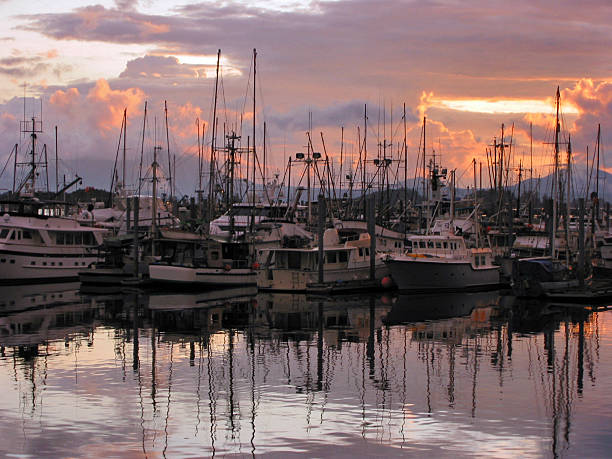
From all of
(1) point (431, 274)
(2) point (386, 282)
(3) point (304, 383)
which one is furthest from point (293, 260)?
(3) point (304, 383)

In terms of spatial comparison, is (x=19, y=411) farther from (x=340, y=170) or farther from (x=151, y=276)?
(x=340, y=170)

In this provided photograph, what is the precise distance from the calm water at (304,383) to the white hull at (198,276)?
11.0m

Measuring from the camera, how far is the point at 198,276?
49875 millimetres

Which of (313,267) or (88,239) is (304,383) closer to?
(313,267)

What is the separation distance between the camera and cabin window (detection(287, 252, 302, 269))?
160 feet

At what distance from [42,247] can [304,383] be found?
38408mm

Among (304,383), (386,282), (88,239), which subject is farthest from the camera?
(88,239)

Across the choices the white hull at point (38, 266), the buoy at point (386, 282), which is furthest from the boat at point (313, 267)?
the white hull at point (38, 266)

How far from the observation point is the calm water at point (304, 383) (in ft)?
53.6

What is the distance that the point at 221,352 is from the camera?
26.7 m

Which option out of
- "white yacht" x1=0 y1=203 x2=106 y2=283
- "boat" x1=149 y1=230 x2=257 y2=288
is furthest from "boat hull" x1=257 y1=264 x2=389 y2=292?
"white yacht" x1=0 y1=203 x2=106 y2=283

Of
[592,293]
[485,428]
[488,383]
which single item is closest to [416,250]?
[592,293]

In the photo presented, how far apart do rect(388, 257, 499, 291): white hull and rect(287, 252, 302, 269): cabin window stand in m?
5.39

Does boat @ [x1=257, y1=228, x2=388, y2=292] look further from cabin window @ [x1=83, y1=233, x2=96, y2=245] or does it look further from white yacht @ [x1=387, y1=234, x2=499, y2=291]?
cabin window @ [x1=83, y1=233, x2=96, y2=245]
